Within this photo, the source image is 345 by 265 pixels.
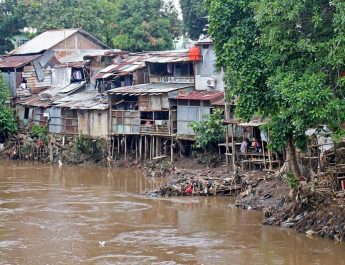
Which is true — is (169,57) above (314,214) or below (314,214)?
above

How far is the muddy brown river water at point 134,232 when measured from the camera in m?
17.8

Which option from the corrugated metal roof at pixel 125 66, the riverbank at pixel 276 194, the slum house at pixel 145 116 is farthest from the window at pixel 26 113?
the riverbank at pixel 276 194

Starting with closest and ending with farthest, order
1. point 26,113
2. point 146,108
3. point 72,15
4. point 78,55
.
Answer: point 146,108
point 26,113
point 78,55
point 72,15

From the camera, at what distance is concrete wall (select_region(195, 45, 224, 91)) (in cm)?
3175

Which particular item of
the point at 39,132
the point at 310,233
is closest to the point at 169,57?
the point at 39,132

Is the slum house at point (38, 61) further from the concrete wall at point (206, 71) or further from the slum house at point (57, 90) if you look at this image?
the concrete wall at point (206, 71)

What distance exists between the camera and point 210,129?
1146 inches

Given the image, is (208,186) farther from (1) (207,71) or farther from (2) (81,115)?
(2) (81,115)

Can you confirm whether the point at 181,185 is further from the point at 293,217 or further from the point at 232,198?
the point at 293,217

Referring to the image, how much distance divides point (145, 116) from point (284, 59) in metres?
15.9

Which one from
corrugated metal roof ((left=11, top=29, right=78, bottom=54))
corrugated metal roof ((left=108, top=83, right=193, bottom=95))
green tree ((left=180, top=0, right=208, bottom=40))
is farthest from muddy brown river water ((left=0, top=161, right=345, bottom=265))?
corrugated metal roof ((left=11, top=29, right=78, bottom=54))

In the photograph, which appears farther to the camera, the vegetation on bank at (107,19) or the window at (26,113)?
the vegetation on bank at (107,19)

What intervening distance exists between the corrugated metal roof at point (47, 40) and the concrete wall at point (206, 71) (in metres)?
11.3

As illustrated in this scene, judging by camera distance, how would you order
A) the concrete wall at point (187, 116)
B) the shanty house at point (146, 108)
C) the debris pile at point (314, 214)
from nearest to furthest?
the debris pile at point (314, 214), the concrete wall at point (187, 116), the shanty house at point (146, 108)
